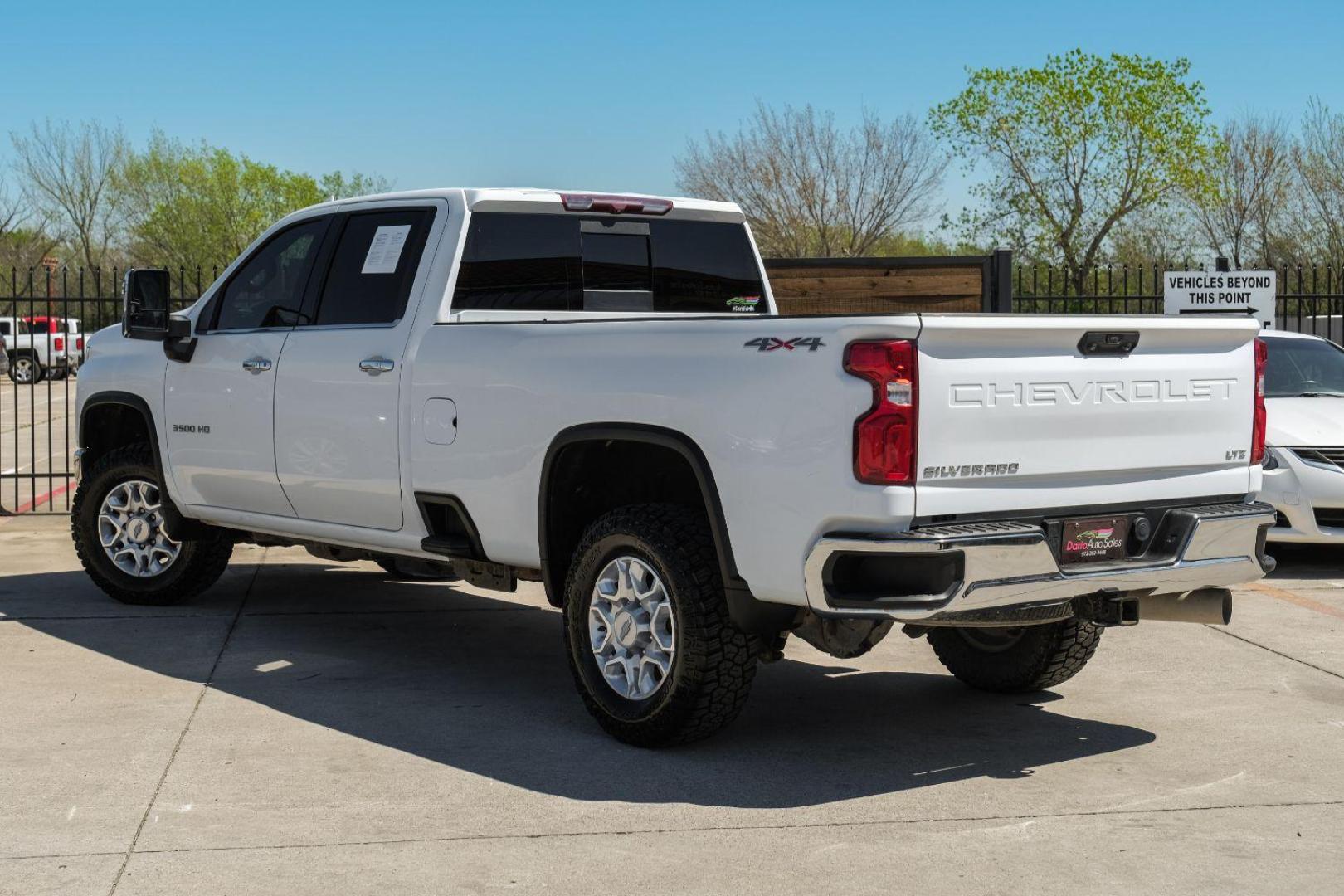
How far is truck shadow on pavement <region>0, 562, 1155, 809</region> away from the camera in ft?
18.3

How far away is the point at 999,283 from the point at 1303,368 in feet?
9.48

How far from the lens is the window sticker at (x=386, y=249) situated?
7.11 metres

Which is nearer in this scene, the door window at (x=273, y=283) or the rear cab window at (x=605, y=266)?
the rear cab window at (x=605, y=266)

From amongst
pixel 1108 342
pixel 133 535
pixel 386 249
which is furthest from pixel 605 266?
pixel 133 535

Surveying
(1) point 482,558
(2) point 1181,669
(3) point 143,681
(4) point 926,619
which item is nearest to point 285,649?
(3) point 143,681

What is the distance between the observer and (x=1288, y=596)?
31.1 ft

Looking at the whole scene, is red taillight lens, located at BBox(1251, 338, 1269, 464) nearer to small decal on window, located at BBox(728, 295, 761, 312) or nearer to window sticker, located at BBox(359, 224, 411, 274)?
small decal on window, located at BBox(728, 295, 761, 312)

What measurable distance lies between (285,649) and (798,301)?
702 centimetres

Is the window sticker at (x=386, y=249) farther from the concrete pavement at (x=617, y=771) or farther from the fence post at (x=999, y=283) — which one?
the fence post at (x=999, y=283)

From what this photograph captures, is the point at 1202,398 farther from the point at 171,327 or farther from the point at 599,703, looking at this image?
the point at 171,327

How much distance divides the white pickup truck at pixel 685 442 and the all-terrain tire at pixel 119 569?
0.50 meters

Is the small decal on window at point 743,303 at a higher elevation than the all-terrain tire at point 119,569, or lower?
higher

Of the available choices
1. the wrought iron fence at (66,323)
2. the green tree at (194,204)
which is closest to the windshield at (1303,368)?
the wrought iron fence at (66,323)

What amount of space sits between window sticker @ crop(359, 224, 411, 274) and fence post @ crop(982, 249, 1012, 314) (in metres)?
7.28
